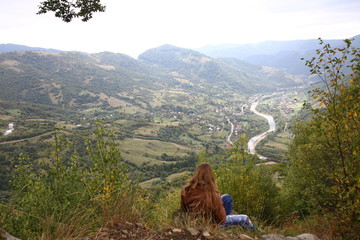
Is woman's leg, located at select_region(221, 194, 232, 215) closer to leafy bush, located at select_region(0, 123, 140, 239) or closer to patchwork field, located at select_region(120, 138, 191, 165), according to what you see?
leafy bush, located at select_region(0, 123, 140, 239)

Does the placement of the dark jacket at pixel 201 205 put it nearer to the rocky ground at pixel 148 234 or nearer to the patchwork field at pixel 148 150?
the rocky ground at pixel 148 234

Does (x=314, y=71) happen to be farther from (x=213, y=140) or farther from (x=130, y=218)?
(x=213, y=140)

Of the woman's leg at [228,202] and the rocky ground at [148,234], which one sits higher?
the rocky ground at [148,234]

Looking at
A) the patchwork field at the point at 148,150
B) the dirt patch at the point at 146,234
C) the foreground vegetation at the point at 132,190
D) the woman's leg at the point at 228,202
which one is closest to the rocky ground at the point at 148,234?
the dirt patch at the point at 146,234

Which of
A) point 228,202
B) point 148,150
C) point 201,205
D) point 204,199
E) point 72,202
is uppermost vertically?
point 72,202

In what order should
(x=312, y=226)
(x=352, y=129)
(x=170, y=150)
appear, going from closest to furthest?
(x=352, y=129)
(x=312, y=226)
(x=170, y=150)

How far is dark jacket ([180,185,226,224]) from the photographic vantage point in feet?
15.6

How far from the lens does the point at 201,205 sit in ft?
15.7

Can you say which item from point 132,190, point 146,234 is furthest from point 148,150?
point 146,234

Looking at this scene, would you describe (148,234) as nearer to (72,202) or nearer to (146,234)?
(146,234)

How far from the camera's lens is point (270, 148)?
3553 inches

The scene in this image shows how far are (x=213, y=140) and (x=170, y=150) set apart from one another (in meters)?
24.8

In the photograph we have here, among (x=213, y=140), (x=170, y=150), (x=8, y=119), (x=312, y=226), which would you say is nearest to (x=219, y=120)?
(x=213, y=140)

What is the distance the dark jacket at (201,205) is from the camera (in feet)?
15.6
